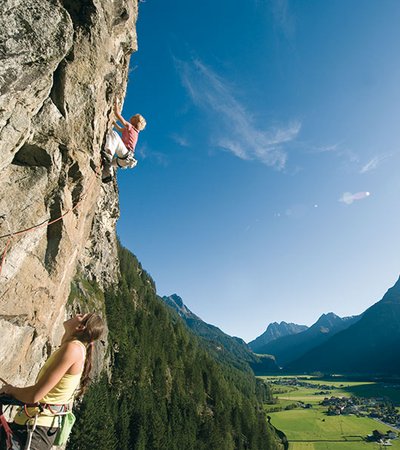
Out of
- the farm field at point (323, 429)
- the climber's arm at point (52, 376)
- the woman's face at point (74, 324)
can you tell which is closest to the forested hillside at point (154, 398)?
the farm field at point (323, 429)

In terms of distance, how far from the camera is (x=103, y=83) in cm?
1341

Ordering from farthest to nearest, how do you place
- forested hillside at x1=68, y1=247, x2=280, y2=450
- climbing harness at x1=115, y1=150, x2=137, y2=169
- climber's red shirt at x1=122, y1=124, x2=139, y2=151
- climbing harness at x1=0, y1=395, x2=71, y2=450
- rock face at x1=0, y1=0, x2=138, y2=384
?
forested hillside at x1=68, y1=247, x2=280, y2=450 < climber's red shirt at x1=122, y1=124, x2=139, y2=151 < climbing harness at x1=115, y1=150, x2=137, y2=169 < rock face at x1=0, y1=0, x2=138, y2=384 < climbing harness at x1=0, y1=395, x2=71, y2=450

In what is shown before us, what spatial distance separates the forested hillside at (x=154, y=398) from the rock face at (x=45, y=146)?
56445 millimetres

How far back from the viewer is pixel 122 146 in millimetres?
15242

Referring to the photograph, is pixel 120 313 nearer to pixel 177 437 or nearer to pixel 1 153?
pixel 177 437

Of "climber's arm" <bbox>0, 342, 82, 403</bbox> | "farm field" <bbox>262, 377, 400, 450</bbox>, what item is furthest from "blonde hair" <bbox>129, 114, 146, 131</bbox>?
"farm field" <bbox>262, 377, 400, 450</bbox>

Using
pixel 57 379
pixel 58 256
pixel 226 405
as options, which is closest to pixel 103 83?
pixel 58 256

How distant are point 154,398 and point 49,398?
329ft

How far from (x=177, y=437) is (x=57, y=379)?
97536 millimetres

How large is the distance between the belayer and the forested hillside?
207 feet

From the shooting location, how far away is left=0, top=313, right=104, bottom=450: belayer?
4754 millimetres

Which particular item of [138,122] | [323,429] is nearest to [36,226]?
[138,122]

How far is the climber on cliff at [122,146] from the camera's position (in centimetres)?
1477

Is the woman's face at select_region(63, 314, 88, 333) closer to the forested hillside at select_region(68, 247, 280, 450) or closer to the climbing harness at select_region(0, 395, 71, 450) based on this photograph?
the climbing harness at select_region(0, 395, 71, 450)
